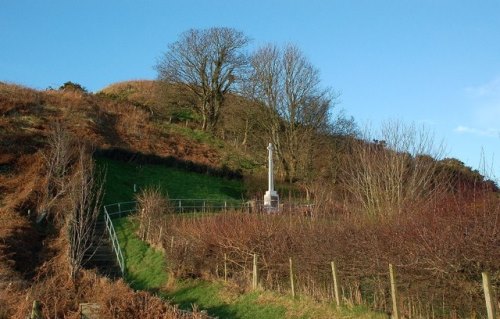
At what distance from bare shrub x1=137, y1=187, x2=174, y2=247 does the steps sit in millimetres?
1637

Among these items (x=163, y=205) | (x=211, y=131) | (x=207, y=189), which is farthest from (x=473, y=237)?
(x=211, y=131)

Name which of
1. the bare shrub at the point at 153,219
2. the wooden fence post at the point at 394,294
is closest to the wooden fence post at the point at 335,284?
the wooden fence post at the point at 394,294

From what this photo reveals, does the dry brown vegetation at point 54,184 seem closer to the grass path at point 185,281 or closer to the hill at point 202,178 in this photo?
the hill at point 202,178

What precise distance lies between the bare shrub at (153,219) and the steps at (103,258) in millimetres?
1637

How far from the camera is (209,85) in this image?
54875mm

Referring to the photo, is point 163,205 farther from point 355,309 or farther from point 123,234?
point 355,309

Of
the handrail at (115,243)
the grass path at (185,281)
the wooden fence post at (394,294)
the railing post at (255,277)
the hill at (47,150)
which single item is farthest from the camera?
the handrail at (115,243)

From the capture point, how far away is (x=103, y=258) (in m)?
25.7

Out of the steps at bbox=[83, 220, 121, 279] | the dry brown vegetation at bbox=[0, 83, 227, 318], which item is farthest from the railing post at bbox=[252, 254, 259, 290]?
the steps at bbox=[83, 220, 121, 279]

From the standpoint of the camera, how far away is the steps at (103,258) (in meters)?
24.0

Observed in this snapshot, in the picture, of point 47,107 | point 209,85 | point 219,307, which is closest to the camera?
point 219,307

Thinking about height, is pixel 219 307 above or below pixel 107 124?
below

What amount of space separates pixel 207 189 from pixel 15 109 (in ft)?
50.9

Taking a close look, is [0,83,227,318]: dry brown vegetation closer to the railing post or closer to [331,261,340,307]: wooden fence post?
the railing post
